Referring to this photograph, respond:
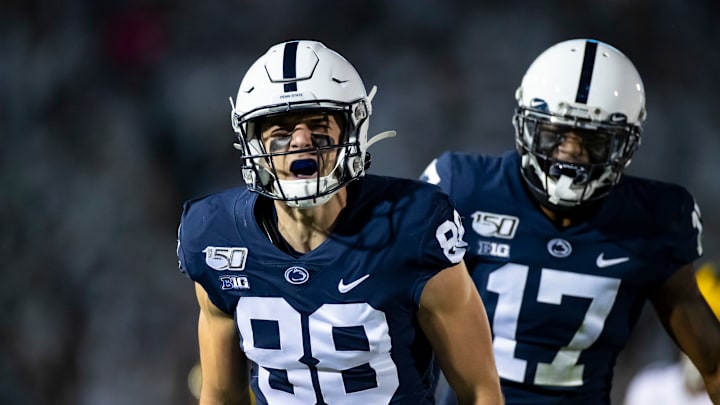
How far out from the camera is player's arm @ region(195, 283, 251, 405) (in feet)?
5.80

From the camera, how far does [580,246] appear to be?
2.12 metres

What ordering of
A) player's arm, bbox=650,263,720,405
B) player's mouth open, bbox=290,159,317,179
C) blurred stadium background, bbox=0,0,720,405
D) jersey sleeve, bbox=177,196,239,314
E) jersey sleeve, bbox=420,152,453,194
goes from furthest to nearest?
1. blurred stadium background, bbox=0,0,720,405
2. jersey sleeve, bbox=420,152,453,194
3. player's arm, bbox=650,263,720,405
4. jersey sleeve, bbox=177,196,239,314
5. player's mouth open, bbox=290,159,317,179

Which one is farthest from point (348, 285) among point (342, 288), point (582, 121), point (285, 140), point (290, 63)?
point (582, 121)

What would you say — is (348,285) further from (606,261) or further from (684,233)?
(684,233)

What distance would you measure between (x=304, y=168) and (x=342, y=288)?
20 cm

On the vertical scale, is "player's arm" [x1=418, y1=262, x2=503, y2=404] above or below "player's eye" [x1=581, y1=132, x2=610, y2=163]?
below

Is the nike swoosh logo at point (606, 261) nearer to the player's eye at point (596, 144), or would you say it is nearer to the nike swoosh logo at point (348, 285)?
the player's eye at point (596, 144)

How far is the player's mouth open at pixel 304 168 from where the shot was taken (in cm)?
160

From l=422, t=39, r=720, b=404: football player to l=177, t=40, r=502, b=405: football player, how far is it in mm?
461

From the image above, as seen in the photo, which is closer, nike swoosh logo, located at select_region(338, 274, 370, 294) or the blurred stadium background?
nike swoosh logo, located at select_region(338, 274, 370, 294)

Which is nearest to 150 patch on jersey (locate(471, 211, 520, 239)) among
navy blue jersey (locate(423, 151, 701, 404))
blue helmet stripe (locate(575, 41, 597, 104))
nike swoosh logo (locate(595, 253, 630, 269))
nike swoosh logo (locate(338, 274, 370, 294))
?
navy blue jersey (locate(423, 151, 701, 404))

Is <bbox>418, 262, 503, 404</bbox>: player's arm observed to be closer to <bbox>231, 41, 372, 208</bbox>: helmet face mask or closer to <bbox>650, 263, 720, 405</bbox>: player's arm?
<bbox>231, 41, 372, 208</bbox>: helmet face mask

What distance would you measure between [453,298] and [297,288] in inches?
9.9

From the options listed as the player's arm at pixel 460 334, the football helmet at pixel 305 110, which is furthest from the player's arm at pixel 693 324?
the football helmet at pixel 305 110
